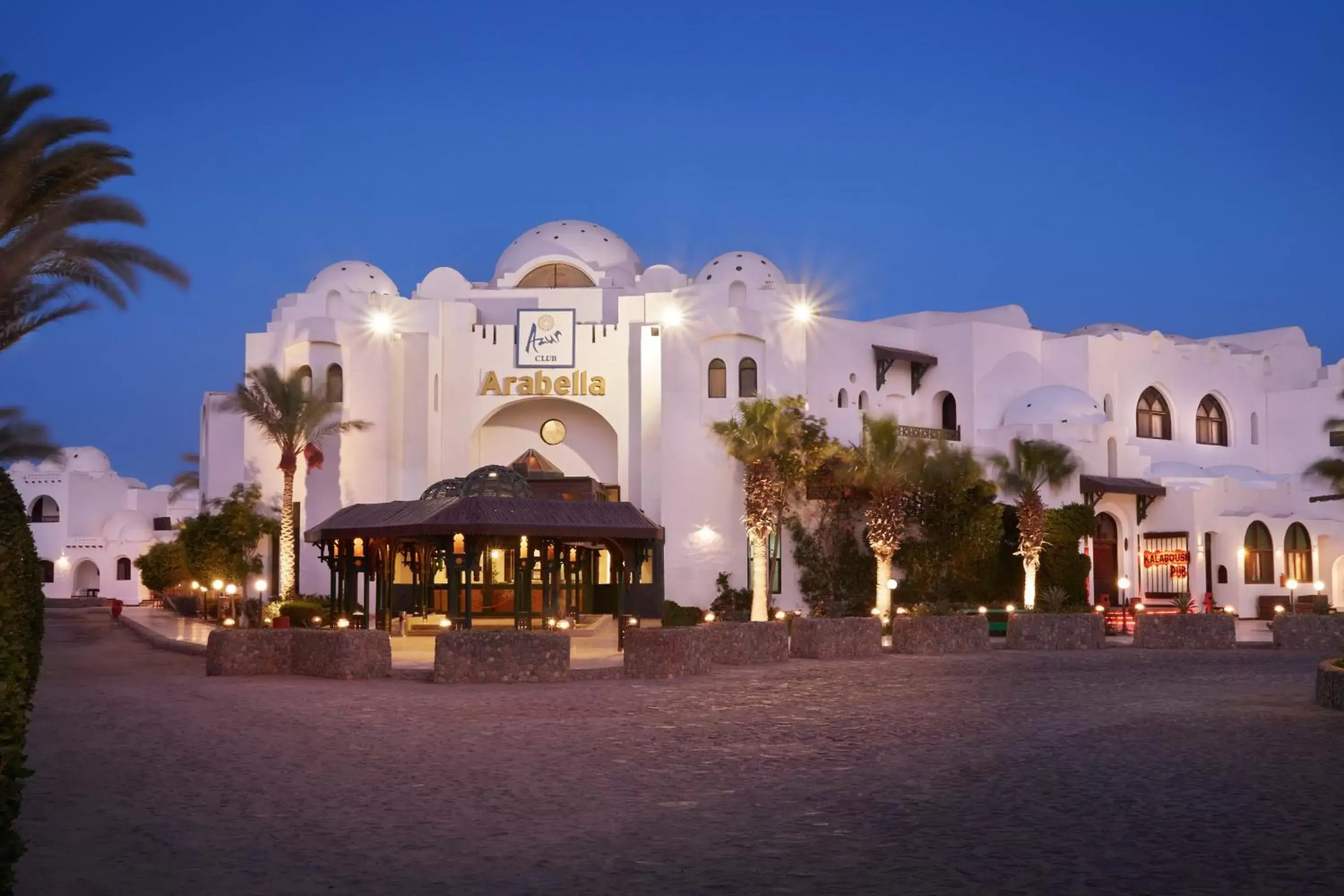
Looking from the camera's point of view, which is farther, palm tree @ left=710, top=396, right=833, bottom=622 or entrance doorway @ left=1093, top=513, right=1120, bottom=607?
entrance doorway @ left=1093, top=513, right=1120, bottom=607

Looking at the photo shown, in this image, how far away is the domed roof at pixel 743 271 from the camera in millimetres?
42125

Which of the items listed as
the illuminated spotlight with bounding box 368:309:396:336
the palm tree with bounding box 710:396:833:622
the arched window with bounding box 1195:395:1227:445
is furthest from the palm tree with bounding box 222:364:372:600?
the arched window with bounding box 1195:395:1227:445

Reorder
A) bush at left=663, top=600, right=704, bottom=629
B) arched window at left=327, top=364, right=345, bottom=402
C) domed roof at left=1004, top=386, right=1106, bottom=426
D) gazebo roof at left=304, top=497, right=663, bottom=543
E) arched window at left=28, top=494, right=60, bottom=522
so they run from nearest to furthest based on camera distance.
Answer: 1. gazebo roof at left=304, top=497, right=663, bottom=543
2. bush at left=663, top=600, right=704, bottom=629
3. arched window at left=327, top=364, right=345, bottom=402
4. domed roof at left=1004, top=386, right=1106, bottom=426
5. arched window at left=28, top=494, right=60, bottom=522

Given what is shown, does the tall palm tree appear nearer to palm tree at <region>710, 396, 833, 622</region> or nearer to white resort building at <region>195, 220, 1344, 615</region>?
palm tree at <region>710, 396, 833, 622</region>

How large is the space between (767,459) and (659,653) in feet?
54.0

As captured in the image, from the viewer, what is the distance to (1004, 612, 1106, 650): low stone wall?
26.5m

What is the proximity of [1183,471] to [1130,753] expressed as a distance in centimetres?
3335

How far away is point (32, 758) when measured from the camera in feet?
37.3

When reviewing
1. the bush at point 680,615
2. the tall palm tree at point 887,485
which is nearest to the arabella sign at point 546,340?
the bush at point 680,615

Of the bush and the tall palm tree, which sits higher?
the tall palm tree

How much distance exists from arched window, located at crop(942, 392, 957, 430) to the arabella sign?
1159 cm

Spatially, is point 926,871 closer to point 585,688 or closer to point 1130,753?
point 1130,753

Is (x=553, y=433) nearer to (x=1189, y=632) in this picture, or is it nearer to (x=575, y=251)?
(x=575, y=251)

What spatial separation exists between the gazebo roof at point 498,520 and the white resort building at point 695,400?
348 inches
